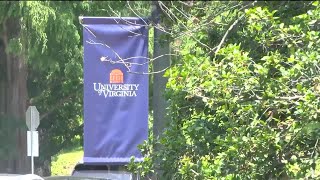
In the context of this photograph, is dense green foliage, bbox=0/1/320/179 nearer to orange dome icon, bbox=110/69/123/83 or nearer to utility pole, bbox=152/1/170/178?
utility pole, bbox=152/1/170/178

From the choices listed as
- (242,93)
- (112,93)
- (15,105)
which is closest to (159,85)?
(112,93)

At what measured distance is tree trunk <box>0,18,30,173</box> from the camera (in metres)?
19.2

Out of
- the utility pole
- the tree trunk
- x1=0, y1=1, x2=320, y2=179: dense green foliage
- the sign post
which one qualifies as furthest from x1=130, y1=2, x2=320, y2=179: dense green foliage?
the tree trunk

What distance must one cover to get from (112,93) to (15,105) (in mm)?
11967

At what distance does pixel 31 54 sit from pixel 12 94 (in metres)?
4.21

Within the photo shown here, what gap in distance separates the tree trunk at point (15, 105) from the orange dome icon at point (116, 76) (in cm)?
1081

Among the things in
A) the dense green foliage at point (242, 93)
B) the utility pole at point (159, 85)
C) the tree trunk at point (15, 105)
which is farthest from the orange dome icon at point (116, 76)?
the tree trunk at point (15, 105)

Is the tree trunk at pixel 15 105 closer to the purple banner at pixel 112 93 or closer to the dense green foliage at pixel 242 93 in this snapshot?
the purple banner at pixel 112 93

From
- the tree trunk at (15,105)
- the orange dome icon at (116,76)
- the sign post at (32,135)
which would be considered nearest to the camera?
the orange dome icon at (116,76)

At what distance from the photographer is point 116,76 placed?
8492mm

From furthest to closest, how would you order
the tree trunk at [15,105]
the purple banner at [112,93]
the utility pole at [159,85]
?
1. the tree trunk at [15,105]
2. the purple banner at [112,93]
3. the utility pole at [159,85]

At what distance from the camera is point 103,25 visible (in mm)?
7980

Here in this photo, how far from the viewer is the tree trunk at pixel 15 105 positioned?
19250mm

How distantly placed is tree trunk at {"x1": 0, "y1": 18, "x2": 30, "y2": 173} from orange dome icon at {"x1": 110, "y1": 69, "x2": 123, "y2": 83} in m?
10.8
